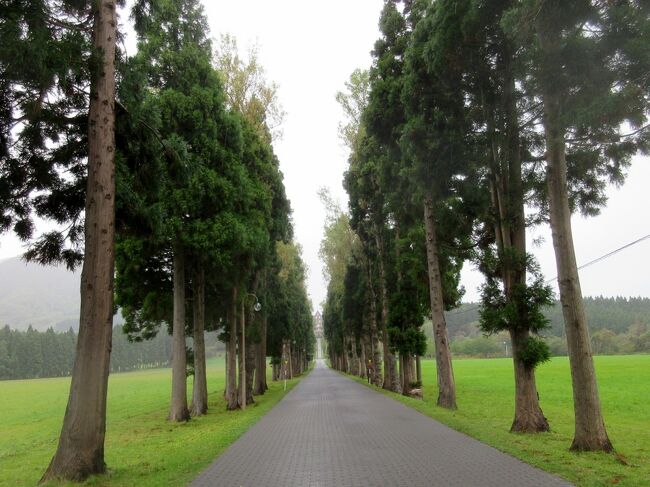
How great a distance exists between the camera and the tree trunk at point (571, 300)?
29.3 ft

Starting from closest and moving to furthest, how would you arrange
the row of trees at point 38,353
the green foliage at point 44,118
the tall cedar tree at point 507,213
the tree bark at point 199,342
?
the green foliage at point 44,118
the tall cedar tree at point 507,213
the tree bark at point 199,342
the row of trees at point 38,353

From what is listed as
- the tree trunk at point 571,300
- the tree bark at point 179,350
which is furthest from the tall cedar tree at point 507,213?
the tree bark at point 179,350

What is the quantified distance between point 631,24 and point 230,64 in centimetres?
1877

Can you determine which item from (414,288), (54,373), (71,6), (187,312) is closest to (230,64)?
(187,312)

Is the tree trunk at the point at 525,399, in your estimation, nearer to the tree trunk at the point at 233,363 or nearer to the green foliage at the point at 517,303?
the green foliage at the point at 517,303

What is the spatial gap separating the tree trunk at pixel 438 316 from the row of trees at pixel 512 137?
0.16ft

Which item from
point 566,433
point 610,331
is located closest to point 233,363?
point 566,433

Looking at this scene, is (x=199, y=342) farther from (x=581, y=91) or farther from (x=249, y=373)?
(x=581, y=91)

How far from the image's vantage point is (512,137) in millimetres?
12070

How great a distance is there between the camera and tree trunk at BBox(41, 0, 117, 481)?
756 centimetres

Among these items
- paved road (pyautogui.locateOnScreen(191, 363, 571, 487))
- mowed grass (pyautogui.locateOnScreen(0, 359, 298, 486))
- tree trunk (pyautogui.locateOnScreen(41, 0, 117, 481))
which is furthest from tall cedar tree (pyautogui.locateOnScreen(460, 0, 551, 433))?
tree trunk (pyautogui.locateOnScreen(41, 0, 117, 481))

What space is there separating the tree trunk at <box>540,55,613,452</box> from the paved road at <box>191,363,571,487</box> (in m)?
1.75

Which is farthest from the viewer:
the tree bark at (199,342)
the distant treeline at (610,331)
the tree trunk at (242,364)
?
the distant treeline at (610,331)

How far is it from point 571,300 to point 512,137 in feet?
14.6
